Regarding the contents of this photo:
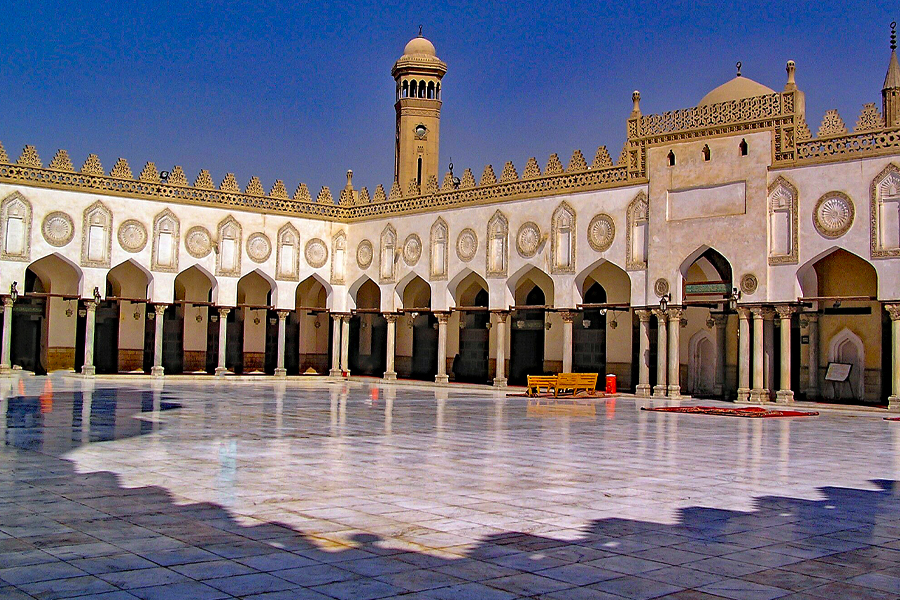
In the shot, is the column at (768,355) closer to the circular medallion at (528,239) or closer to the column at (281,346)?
the circular medallion at (528,239)

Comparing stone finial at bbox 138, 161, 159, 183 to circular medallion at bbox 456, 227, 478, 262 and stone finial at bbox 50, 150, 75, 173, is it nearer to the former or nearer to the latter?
stone finial at bbox 50, 150, 75, 173

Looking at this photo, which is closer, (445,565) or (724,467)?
(445,565)

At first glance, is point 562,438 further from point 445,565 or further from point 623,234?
point 623,234

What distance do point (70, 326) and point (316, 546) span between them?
84.3 feet

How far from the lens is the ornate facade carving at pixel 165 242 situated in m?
27.8

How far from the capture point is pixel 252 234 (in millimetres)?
29422

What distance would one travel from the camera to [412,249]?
29391mm

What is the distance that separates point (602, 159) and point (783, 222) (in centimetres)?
538

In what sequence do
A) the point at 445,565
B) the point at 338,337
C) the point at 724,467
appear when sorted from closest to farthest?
the point at 445,565 < the point at 724,467 < the point at 338,337

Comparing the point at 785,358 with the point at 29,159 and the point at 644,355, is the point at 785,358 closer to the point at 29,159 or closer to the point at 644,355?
the point at 644,355

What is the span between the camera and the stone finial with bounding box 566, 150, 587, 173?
83.4 ft

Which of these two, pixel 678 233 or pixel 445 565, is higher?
pixel 678 233

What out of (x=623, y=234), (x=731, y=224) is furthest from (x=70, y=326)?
(x=731, y=224)

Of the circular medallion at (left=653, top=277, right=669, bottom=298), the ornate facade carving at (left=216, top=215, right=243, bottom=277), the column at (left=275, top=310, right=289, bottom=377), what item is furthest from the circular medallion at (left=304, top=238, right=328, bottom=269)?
the circular medallion at (left=653, top=277, right=669, bottom=298)
